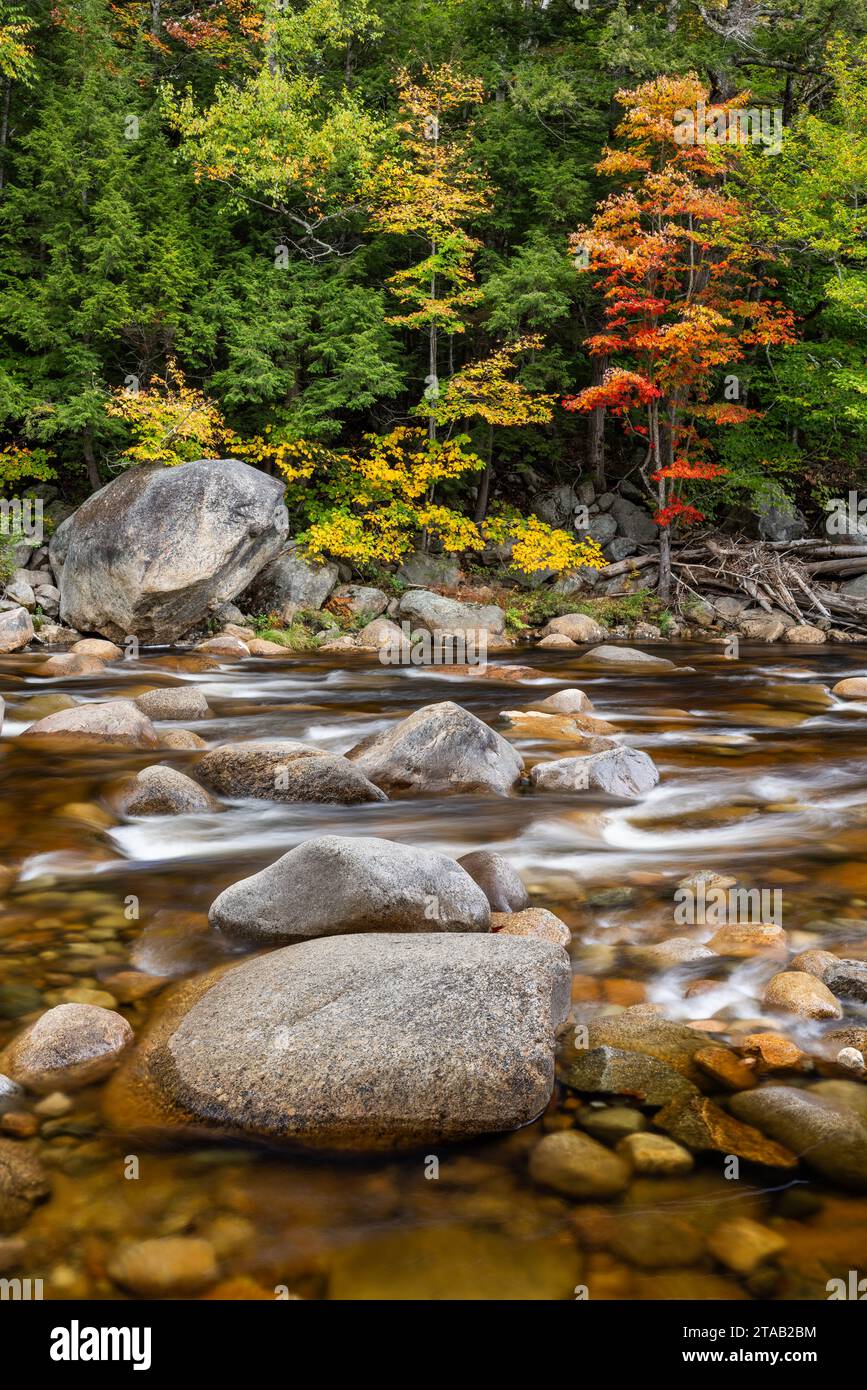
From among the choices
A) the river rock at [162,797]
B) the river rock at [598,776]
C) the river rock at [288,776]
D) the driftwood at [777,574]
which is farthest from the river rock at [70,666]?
the driftwood at [777,574]

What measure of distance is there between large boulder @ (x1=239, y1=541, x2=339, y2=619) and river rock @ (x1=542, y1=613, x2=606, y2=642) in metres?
4.27

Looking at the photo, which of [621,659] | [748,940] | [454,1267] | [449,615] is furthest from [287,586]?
[454,1267]

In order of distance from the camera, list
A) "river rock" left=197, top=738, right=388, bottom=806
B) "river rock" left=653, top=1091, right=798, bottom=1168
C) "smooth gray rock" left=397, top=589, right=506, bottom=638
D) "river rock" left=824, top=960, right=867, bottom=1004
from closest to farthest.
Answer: "river rock" left=653, top=1091, right=798, bottom=1168 → "river rock" left=824, top=960, right=867, bottom=1004 → "river rock" left=197, top=738, right=388, bottom=806 → "smooth gray rock" left=397, top=589, right=506, bottom=638

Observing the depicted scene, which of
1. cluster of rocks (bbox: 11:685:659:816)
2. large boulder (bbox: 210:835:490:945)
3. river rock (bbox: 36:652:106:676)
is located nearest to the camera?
large boulder (bbox: 210:835:490:945)

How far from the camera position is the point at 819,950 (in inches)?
168

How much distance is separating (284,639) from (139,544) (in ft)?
9.23

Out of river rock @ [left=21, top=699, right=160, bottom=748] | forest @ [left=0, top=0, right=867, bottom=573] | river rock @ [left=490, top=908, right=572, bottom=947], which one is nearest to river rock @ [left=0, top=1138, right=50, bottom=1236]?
river rock @ [left=490, top=908, right=572, bottom=947]

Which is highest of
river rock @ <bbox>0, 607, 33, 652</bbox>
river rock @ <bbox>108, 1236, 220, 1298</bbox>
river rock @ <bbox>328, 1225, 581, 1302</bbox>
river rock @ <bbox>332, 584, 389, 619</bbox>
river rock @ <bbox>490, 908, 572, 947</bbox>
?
river rock @ <bbox>332, 584, 389, 619</bbox>

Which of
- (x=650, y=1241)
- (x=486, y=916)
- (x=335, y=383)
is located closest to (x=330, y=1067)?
(x=650, y=1241)

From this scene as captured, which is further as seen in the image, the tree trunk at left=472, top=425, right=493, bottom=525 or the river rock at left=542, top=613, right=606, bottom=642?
the tree trunk at left=472, top=425, right=493, bottom=525

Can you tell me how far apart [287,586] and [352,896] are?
45.1 feet

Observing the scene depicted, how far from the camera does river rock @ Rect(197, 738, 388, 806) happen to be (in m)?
6.66

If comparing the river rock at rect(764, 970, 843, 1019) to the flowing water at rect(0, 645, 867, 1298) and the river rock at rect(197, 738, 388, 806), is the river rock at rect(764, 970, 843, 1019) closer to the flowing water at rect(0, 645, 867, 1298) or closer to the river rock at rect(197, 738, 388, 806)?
the flowing water at rect(0, 645, 867, 1298)
